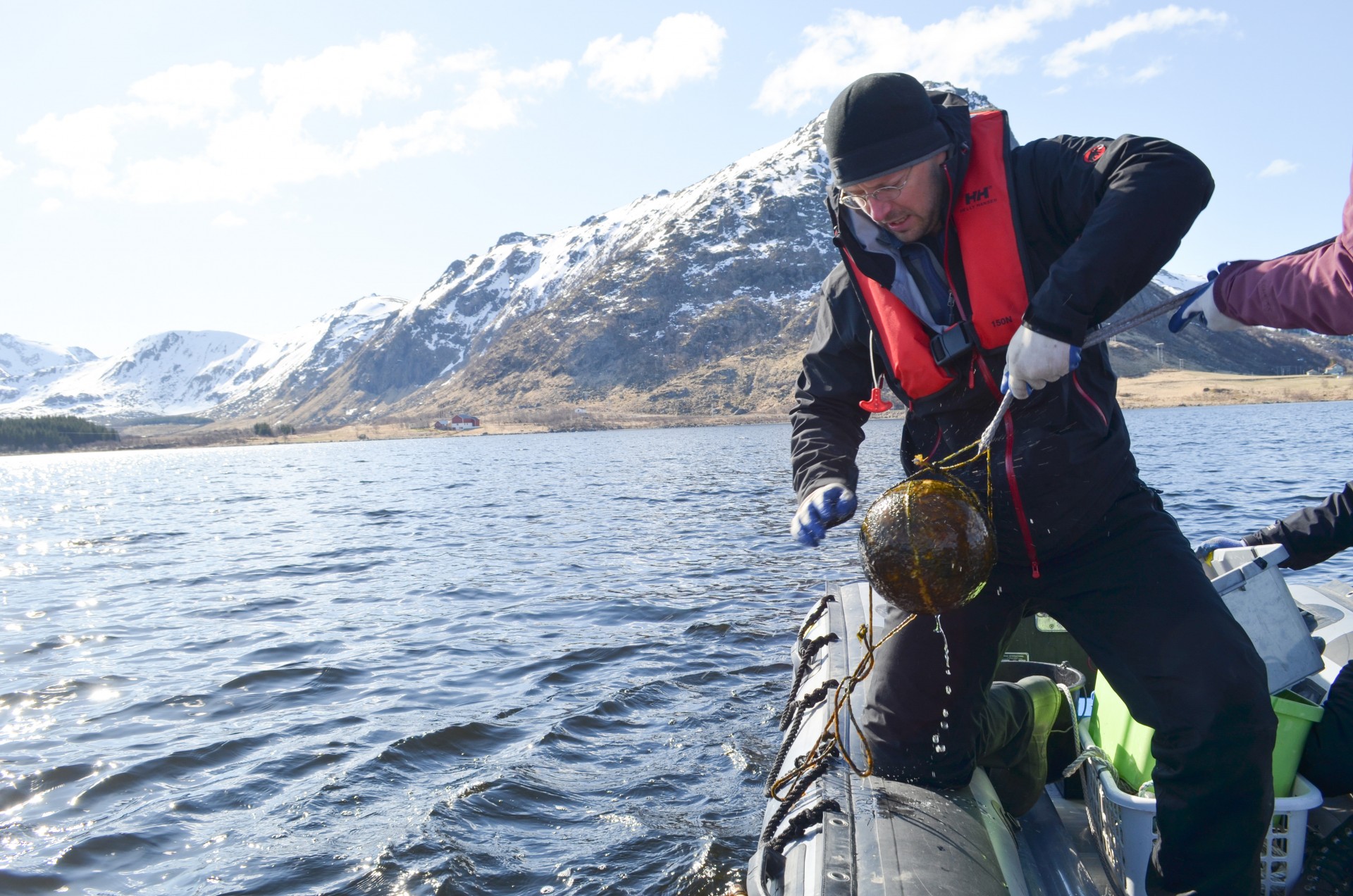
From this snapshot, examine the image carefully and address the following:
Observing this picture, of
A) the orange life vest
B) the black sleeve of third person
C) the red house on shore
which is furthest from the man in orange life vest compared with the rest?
the red house on shore

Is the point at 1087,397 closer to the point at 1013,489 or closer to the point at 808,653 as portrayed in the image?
the point at 1013,489

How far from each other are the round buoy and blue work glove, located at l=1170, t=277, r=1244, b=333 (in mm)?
918

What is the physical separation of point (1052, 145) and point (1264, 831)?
240cm

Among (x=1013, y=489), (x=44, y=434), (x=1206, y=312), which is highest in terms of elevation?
(x=1206, y=312)

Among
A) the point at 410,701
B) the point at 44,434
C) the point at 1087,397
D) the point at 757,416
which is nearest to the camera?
the point at 1087,397

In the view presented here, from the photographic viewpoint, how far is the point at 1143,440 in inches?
1806

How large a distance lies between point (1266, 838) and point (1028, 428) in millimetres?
1597

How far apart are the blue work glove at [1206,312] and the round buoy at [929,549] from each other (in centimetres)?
92

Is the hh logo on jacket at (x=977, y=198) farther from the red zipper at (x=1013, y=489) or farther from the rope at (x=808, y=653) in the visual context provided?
the rope at (x=808, y=653)

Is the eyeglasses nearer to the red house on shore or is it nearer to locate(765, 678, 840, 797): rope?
locate(765, 678, 840, 797): rope

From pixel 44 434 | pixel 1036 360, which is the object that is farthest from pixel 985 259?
pixel 44 434

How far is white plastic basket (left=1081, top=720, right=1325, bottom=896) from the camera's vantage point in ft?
10.7

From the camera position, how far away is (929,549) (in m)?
3.08

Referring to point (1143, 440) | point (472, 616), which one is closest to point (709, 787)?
point (472, 616)
